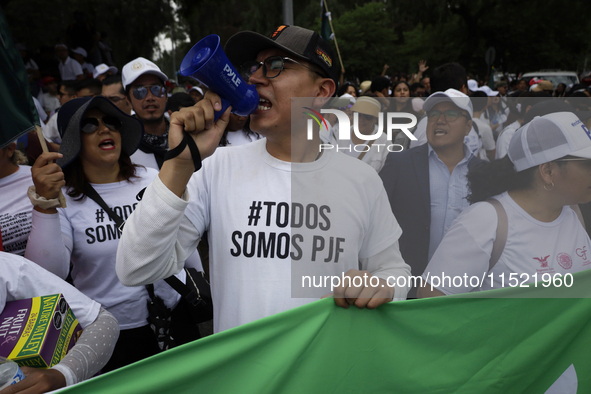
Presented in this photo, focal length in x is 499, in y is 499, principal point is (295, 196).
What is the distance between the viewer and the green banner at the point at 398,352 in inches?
59.1

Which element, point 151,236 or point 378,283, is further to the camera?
point 378,283

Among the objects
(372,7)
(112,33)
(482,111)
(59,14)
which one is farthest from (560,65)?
(482,111)

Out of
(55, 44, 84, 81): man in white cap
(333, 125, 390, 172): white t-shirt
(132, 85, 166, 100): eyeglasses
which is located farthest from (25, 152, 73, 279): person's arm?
(55, 44, 84, 81): man in white cap

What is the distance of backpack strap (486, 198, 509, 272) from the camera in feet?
6.05

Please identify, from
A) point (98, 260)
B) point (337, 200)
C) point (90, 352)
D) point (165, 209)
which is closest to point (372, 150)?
point (337, 200)

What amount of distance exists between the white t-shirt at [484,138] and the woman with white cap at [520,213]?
59mm

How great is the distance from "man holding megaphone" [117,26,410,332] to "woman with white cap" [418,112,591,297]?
25 cm

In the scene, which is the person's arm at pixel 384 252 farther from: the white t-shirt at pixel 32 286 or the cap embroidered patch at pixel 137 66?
the cap embroidered patch at pixel 137 66

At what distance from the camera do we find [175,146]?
1.48 m

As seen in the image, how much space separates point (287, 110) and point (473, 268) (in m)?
0.90

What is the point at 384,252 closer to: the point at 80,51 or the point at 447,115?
the point at 447,115

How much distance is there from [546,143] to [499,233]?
14.8 inches

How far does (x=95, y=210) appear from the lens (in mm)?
2602

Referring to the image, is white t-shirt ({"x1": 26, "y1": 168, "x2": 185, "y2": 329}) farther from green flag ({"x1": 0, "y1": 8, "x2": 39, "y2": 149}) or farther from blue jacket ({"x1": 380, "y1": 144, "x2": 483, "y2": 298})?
blue jacket ({"x1": 380, "y1": 144, "x2": 483, "y2": 298})
